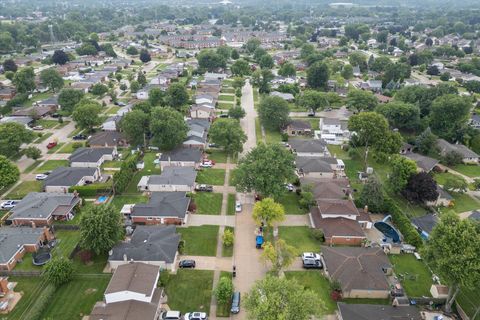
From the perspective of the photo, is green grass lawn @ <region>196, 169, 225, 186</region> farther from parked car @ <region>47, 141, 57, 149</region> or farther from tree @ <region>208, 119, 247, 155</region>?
parked car @ <region>47, 141, 57, 149</region>

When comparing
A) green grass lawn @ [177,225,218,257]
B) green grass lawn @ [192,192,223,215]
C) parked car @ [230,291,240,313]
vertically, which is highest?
parked car @ [230,291,240,313]

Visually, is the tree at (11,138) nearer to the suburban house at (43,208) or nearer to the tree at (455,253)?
the suburban house at (43,208)

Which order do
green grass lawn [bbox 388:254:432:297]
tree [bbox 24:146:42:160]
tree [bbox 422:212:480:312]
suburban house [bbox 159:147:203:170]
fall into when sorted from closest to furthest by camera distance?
tree [bbox 422:212:480:312] < green grass lawn [bbox 388:254:432:297] < suburban house [bbox 159:147:203:170] < tree [bbox 24:146:42:160]

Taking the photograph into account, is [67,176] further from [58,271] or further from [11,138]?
[58,271]

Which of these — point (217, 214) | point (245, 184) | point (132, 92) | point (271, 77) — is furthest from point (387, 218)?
point (132, 92)

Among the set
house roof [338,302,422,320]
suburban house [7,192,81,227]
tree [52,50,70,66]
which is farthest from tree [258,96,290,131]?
tree [52,50,70,66]

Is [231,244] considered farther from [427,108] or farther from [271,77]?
[271,77]

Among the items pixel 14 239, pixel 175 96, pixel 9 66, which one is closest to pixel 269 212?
pixel 14 239

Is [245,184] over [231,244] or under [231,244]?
over
